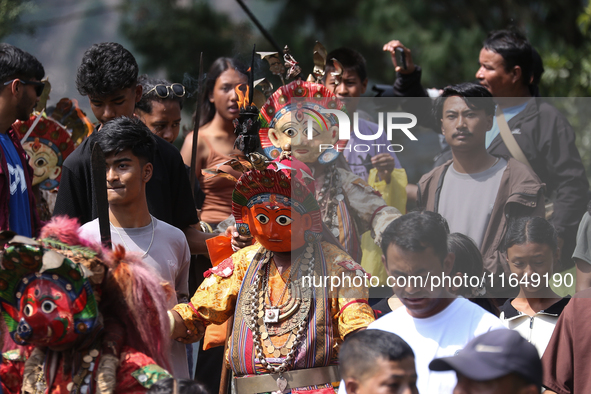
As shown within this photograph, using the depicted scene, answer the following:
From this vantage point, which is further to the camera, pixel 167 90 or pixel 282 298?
pixel 167 90

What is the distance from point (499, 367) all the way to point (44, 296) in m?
1.50

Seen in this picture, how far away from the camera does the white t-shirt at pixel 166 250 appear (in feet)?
11.1

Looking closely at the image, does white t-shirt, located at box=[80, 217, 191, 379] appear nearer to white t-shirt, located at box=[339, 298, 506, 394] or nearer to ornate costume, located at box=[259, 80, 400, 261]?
ornate costume, located at box=[259, 80, 400, 261]

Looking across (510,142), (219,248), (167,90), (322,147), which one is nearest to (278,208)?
(219,248)

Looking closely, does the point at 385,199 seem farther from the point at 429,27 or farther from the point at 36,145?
the point at 429,27

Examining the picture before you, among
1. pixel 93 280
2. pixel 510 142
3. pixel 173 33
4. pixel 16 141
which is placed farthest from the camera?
pixel 173 33

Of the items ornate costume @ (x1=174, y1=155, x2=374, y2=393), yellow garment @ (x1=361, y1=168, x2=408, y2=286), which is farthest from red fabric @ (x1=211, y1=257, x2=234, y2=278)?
yellow garment @ (x1=361, y1=168, x2=408, y2=286)

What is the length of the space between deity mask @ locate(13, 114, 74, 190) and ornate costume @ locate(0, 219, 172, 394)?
228cm

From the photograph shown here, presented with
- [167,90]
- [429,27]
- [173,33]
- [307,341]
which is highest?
[429,27]

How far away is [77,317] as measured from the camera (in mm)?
2574

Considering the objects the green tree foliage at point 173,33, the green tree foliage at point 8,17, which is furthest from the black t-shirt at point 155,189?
the green tree foliage at point 173,33

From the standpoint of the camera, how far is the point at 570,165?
13.4 ft

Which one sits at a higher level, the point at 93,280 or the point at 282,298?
the point at 93,280

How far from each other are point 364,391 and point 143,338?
0.81 m
